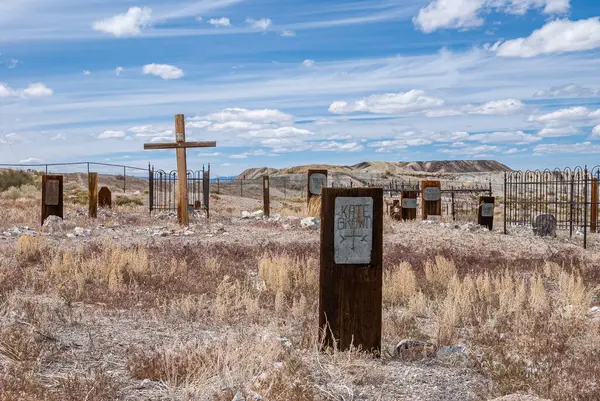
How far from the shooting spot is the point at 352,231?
5.48 m

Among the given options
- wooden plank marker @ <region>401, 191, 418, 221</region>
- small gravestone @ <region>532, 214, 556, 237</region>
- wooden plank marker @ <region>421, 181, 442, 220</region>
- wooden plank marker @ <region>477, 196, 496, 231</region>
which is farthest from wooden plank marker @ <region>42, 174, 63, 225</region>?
small gravestone @ <region>532, 214, 556, 237</region>

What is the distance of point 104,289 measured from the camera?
887 centimetres

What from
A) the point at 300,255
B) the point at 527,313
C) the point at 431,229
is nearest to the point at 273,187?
the point at 431,229

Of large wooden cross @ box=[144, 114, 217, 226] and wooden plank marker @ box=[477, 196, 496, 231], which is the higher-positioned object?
large wooden cross @ box=[144, 114, 217, 226]

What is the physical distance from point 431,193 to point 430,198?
0.20 m

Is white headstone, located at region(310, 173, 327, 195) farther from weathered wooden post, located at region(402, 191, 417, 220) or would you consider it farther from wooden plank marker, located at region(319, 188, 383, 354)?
wooden plank marker, located at region(319, 188, 383, 354)

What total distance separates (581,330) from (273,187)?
5692cm

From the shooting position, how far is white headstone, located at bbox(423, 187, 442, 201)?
21.7m

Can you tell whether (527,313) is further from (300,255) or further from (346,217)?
(300,255)

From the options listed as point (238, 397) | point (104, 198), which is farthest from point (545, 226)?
point (104, 198)

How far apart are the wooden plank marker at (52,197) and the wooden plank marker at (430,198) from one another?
11510mm

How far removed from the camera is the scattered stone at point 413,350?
5699 millimetres

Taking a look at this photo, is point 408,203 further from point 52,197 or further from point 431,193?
point 52,197

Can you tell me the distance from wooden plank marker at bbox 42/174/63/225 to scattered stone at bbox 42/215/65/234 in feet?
2.17
